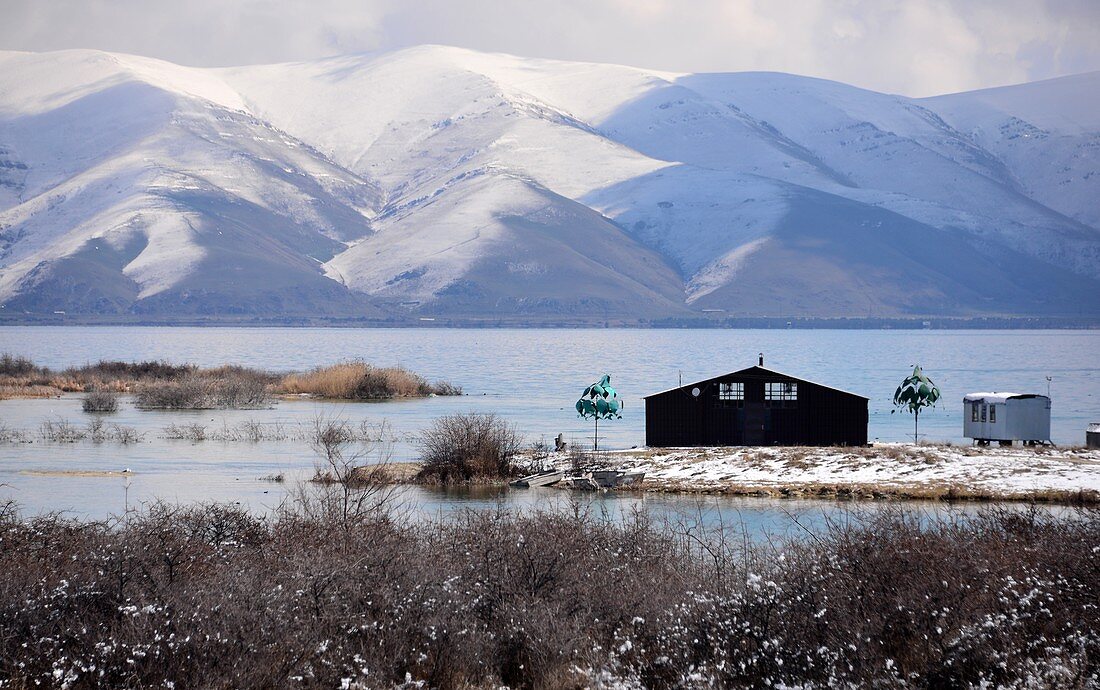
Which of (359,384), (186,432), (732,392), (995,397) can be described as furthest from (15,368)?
(995,397)

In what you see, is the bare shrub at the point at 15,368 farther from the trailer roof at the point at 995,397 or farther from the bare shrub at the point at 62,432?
the trailer roof at the point at 995,397

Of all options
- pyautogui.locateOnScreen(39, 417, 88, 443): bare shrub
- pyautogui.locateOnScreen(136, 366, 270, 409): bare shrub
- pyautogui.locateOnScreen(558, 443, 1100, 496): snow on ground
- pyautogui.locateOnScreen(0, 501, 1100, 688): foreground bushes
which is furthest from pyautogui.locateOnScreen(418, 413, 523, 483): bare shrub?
pyautogui.locateOnScreen(136, 366, 270, 409): bare shrub

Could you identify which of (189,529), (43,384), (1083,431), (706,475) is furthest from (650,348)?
(189,529)

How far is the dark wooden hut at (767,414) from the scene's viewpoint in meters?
45.6

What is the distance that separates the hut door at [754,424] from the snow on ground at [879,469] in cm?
177

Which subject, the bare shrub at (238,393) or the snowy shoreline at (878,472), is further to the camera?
the bare shrub at (238,393)

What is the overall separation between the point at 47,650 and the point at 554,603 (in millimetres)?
5407

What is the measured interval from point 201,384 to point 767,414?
39.5m

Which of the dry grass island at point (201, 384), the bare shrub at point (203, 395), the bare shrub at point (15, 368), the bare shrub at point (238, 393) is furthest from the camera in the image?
the bare shrub at point (15, 368)

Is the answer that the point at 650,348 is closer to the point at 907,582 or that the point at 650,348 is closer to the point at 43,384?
the point at 43,384

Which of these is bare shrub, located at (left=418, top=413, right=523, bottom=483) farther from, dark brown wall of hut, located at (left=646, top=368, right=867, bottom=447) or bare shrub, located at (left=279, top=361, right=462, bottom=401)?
bare shrub, located at (left=279, top=361, right=462, bottom=401)

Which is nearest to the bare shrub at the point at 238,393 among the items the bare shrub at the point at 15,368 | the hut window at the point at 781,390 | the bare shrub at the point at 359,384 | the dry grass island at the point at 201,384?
the dry grass island at the point at 201,384

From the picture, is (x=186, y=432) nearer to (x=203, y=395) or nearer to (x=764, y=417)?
(x=203, y=395)

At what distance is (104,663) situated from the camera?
1347cm
